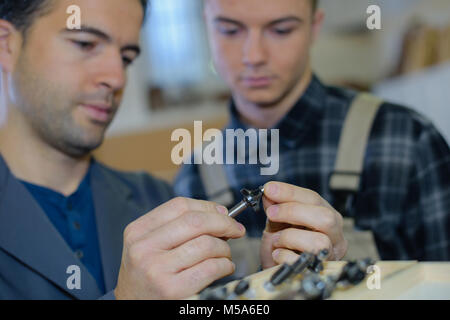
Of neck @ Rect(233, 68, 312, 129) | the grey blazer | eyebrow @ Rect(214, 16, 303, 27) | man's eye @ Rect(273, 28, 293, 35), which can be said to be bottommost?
the grey blazer

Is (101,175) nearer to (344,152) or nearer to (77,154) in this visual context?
(77,154)

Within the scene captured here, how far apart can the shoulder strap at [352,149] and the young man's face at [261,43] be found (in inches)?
4.7

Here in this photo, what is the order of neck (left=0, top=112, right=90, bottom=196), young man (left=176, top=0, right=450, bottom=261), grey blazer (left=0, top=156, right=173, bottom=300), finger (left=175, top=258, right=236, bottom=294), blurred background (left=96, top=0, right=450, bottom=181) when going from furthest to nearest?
1. blurred background (left=96, top=0, right=450, bottom=181)
2. young man (left=176, top=0, right=450, bottom=261)
3. neck (left=0, top=112, right=90, bottom=196)
4. grey blazer (left=0, top=156, right=173, bottom=300)
5. finger (left=175, top=258, right=236, bottom=294)

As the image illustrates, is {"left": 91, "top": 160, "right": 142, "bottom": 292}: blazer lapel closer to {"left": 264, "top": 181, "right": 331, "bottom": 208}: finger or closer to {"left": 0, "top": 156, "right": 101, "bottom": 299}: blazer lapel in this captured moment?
{"left": 0, "top": 156, "right": 101, "bottom": 299}: blazer lapel

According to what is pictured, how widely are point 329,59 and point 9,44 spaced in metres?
2.18

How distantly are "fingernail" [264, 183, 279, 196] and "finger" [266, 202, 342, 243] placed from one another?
2 centimetres

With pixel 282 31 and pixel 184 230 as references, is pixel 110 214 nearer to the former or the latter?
pixel 184 230

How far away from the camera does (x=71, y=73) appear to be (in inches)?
24.7

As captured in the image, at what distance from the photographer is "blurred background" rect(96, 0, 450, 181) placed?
1854 mm

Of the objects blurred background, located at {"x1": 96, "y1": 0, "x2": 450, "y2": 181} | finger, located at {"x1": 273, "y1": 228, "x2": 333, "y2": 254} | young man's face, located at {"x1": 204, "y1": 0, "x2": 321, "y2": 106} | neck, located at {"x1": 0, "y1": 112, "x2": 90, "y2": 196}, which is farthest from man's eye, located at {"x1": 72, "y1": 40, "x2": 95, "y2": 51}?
blurred background, located at {"x1": 96, "y1": 0, "x2": 450, "y2": 181}

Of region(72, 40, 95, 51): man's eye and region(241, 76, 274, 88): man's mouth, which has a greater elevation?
region(72, 40, 95, 51): man's eye

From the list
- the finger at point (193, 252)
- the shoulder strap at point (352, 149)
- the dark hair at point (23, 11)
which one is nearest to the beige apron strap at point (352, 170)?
the shoulder strap at point (352, 149)

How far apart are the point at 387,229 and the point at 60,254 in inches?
20.1

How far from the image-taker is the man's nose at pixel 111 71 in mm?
639
